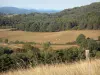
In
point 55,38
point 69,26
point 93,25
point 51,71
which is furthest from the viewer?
point 69,26

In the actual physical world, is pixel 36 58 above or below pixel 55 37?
above

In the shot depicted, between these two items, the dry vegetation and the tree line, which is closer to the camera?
the tree line

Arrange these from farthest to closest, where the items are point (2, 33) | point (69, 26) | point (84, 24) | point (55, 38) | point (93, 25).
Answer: point (69, 26) → point (84, 24) → point (93, 25) → point (2, 33) → point (55, 38)

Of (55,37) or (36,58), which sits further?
(55,37)

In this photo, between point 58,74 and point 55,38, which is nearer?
point 58,74

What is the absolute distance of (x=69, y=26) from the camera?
3762 inches

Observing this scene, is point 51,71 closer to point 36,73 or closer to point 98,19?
point 36,73

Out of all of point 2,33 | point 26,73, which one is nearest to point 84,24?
point 2,33

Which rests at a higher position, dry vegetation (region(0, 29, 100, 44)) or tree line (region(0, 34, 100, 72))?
tree line (region(0, 34, 100, 72))

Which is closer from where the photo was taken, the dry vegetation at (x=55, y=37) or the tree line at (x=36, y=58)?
the tree line at (x=36, y=58)

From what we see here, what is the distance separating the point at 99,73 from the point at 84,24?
278ft

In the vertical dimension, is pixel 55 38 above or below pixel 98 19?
below

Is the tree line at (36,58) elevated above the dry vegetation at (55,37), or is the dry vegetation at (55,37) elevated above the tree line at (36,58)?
the tree line at (36,58)

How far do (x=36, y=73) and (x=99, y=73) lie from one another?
116 centimetres
